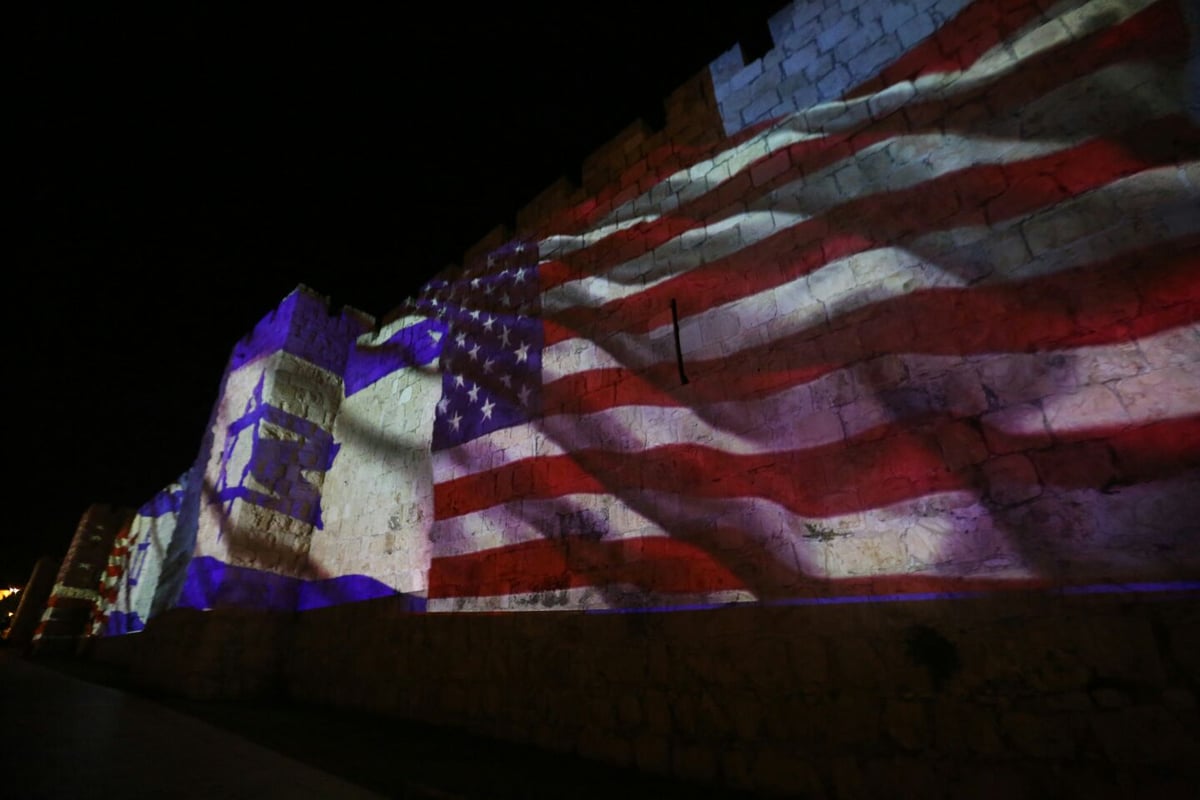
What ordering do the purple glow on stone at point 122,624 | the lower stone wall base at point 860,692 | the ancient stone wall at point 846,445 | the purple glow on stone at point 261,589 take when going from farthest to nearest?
1. the purple glow on stone at point 122,624
2. the purple glow on stone at point 261,589
3. the ancient stone wall at point 846,445
4. the lower stone wall base at point 860,692

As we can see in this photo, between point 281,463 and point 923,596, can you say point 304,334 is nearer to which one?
point 281,463

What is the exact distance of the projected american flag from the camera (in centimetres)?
233

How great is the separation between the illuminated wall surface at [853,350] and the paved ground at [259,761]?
1033 millimetres

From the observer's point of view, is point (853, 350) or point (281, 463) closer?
point (853, 350)

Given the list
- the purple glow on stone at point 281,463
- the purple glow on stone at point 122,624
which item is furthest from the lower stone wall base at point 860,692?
the purple glow on stone at point 122,624

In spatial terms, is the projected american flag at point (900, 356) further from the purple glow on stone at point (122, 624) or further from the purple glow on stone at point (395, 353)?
the purple glow on stone at point (122, 624)

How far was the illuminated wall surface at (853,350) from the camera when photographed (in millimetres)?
2357

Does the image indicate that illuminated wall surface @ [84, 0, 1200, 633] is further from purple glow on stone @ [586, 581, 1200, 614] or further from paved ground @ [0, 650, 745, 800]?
paved ground @ [0, 650, 745, 800]

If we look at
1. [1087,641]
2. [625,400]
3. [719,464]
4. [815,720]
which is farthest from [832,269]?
[815,720]

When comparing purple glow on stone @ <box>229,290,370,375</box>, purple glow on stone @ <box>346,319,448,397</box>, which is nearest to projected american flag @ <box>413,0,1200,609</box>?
purple glow on stone @ <box>346,319,448,397</box>

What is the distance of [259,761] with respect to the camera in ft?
8.97

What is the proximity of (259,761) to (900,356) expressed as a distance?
4246 millimetres

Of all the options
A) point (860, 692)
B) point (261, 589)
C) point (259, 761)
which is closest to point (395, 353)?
point (261, 589)

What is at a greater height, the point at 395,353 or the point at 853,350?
the point at 395,353
